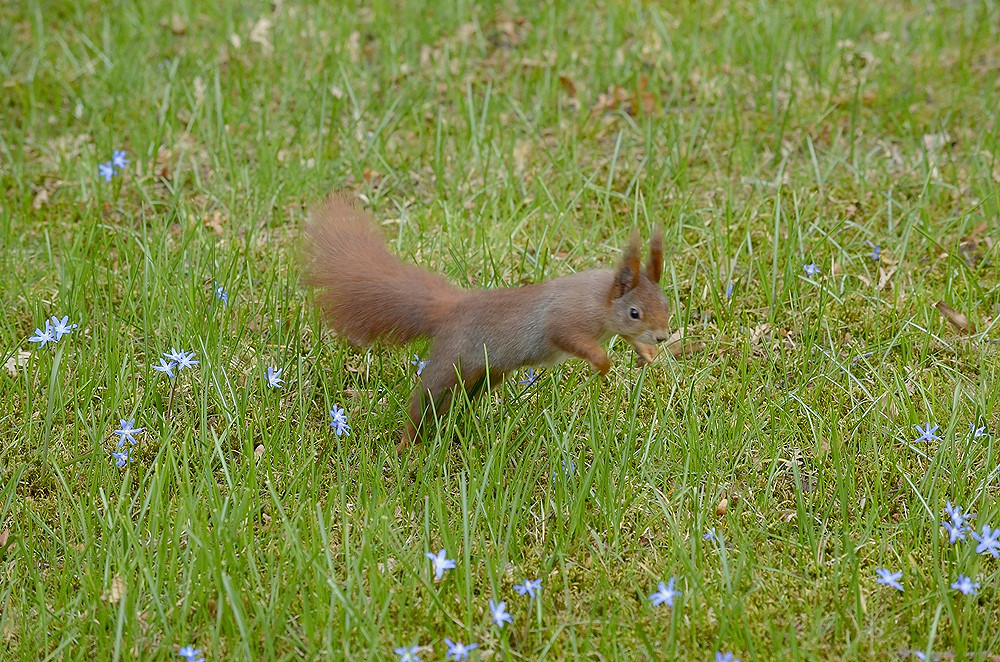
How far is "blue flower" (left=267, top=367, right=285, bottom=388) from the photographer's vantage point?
324cm

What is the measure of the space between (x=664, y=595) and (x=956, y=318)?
1.72 meters

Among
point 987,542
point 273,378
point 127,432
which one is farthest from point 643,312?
point 127,432

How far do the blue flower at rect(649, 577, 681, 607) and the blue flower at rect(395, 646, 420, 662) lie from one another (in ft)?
1.77

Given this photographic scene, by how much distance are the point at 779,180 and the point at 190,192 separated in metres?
2.37

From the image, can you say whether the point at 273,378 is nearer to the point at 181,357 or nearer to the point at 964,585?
the point at 181,357

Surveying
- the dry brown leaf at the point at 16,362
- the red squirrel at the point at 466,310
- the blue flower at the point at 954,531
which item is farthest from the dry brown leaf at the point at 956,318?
the dry brown leaf at the point at 16,362

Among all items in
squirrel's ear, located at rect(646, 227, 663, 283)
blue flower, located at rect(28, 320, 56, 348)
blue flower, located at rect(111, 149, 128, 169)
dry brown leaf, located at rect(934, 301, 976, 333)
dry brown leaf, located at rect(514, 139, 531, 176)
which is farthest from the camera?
dry brown leaf, located at rect(514, 139, 531, 176)

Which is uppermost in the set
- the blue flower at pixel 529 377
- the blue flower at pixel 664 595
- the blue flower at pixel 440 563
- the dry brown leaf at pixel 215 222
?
the dry brown leaf at pixel 215 222

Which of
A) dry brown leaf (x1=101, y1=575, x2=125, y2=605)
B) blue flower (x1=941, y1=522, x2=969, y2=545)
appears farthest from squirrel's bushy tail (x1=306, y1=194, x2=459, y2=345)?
blue flower (x1=941, y1=522, x2=969, y2=545)

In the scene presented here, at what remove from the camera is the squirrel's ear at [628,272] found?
2.74 m

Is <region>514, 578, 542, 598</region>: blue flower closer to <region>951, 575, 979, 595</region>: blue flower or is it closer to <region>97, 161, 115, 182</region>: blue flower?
<region>951, 575, 979, 595</region>: blue flower

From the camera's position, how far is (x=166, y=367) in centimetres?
310

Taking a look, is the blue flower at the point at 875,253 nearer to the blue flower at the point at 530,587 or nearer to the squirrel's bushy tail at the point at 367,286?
the squirrel's bushy tail at the point at 367,286

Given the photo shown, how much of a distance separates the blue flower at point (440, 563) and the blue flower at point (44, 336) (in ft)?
4.62
